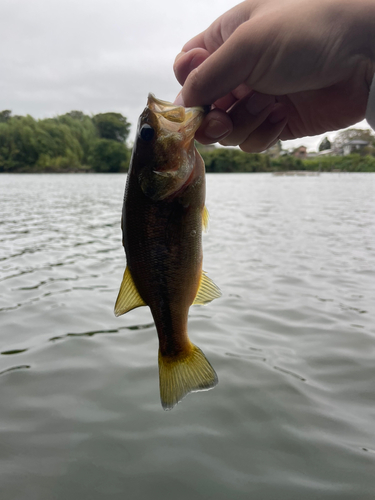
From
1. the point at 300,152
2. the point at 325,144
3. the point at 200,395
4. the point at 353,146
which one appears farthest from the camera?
the point at 300,152

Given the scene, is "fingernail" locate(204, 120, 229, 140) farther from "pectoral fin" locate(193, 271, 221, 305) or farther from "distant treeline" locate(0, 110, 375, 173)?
"distant treeline" locate(0, 110, 375, 173)

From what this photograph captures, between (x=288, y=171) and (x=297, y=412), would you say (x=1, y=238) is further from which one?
(x=288, y=171)

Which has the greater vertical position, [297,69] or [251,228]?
[297,69]

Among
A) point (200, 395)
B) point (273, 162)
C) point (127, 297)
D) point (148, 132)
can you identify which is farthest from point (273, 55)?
point (273, 162)

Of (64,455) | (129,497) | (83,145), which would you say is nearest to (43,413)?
(64,455)

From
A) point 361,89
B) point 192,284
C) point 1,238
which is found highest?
point 361,89

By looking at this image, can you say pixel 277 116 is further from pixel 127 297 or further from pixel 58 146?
pixel 58 146
